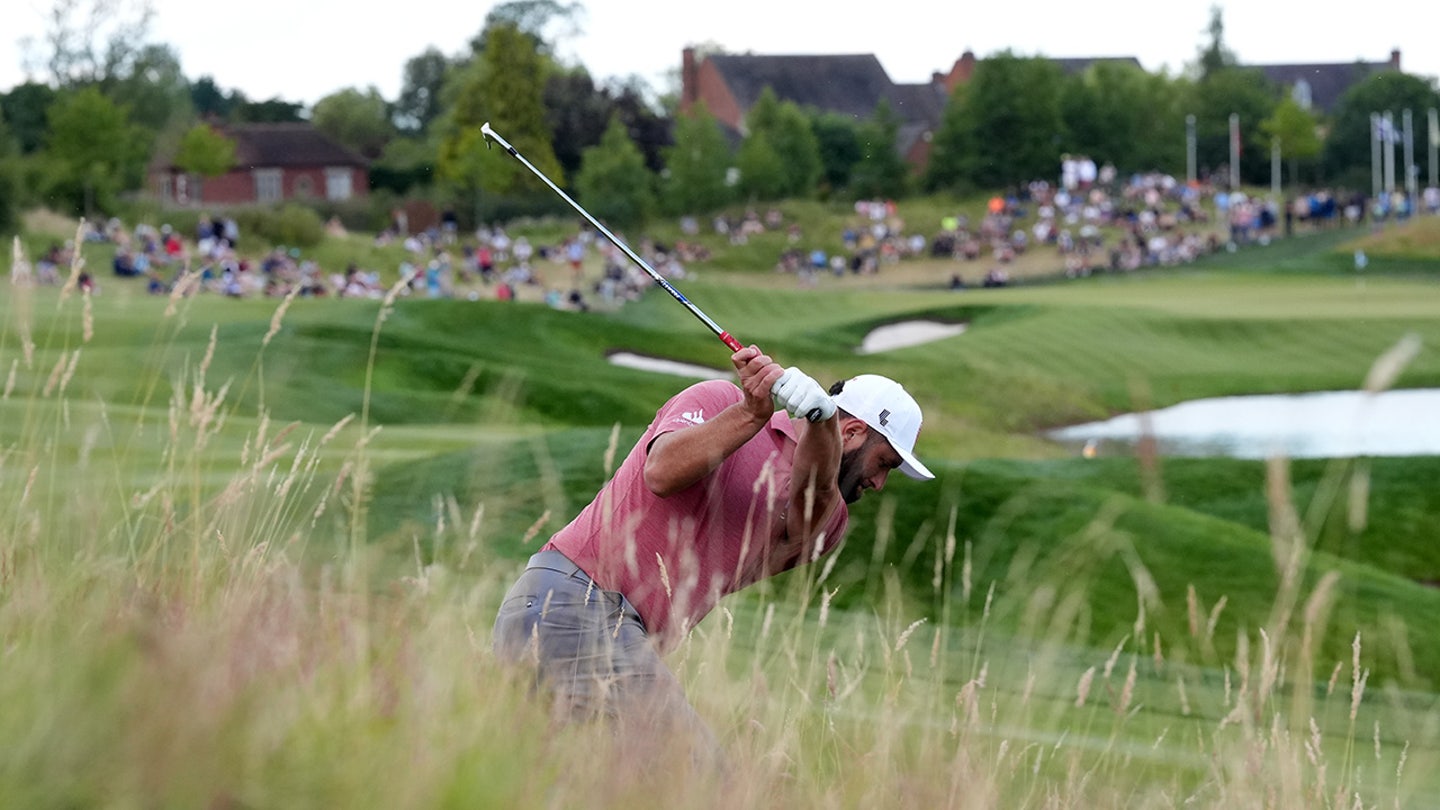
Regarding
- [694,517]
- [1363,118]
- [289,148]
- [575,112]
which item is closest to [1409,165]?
[1363,118]

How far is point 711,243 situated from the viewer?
65750mm

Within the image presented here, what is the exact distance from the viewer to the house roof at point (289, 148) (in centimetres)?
8562

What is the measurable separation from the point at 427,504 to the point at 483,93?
6364cm

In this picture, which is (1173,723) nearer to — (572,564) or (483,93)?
(572,564)

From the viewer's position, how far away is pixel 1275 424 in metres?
26.4

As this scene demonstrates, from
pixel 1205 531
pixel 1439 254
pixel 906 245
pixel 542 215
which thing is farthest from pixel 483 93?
pixel 1205 531

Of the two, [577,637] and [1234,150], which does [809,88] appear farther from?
[577,637]

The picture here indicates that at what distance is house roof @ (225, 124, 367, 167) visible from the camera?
8562cm

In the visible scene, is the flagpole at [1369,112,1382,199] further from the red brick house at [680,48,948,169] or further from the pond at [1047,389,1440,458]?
the pond at [1047,389,1440,458]

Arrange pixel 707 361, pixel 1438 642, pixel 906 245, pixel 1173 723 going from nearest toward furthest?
pixel 1173 723 < pixel 1438 642 < pixel 707 361 < pixel 906 245

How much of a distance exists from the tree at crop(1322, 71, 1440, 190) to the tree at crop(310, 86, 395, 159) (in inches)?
2109

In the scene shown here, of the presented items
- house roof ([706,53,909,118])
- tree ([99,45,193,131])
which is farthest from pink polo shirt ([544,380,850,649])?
house roof ([706,53,909,118])

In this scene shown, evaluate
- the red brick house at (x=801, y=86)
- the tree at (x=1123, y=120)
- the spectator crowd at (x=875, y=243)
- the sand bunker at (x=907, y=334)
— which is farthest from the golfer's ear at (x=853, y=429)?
the red brick house at (x=801, y=86)

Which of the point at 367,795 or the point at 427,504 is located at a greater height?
the point at 367,795
